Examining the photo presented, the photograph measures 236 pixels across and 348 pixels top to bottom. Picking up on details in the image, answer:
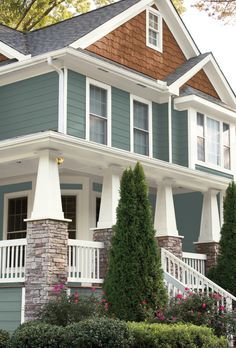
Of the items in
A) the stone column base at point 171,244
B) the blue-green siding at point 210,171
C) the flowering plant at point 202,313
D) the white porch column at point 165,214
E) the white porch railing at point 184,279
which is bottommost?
the flowering plant at point 202,313

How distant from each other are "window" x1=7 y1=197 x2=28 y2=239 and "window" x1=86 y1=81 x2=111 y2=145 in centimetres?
286

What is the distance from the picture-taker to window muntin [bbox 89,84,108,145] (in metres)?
17.0

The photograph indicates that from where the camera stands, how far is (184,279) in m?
A: 15.9

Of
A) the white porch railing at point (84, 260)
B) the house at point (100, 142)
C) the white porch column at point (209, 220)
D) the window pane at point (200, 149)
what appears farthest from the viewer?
the window pane at point (200, 149)

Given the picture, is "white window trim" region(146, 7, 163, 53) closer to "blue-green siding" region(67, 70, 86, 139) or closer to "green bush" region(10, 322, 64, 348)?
"blue-green siding" region(67, 70, 86, 139)

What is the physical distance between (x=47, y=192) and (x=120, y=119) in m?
4.77

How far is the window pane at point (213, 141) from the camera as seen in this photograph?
20.3 metres

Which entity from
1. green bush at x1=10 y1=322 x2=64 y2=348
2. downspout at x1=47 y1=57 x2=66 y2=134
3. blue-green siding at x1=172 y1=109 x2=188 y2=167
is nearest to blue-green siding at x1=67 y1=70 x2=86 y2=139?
downspout at x1=47 y1=57 x2=66 y2=134

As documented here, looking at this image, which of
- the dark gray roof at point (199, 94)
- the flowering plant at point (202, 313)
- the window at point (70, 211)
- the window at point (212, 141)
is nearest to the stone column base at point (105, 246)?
the flowering plant at point (202, 313)

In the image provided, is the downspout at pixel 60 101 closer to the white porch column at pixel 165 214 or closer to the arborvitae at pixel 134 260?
the arborvitae at pixel 134 260

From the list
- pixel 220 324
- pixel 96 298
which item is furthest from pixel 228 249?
pixel 96 298

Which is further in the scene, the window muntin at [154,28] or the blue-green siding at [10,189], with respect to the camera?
the window muntin at [154,28]

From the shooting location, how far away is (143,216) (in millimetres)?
14047

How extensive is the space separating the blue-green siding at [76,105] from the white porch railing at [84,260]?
3.05m
